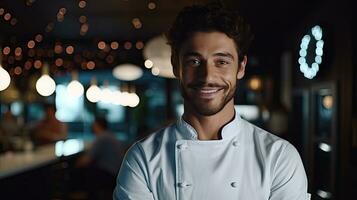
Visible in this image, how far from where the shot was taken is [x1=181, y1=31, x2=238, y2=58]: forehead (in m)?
1.43

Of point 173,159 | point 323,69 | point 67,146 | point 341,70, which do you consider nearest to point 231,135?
point 173,159

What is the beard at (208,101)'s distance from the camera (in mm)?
1425

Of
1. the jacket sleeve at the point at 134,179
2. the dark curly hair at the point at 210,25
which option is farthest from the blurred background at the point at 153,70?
the jacket sleeve at the point at 134,179

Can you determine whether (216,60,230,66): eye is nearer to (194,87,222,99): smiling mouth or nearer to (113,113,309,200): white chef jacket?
(194,87,222,99): smiling mouth

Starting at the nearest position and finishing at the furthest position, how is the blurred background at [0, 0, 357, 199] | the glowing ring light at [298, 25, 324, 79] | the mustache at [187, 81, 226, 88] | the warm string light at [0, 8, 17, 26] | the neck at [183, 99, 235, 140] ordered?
the mustache at [187, 81, 226, 88], the neck at [183, 99, 235, 140], the blurred background at [0, 0, 357, 199], the glowing ring light at [298, 25, 324, 79], the warm string light at [0, 8, 17, 26]

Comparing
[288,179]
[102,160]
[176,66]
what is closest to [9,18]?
[102,160]

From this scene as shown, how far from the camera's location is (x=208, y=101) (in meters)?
1.43

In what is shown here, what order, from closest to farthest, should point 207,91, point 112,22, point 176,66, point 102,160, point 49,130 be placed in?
1. point 207,91
2. point 176,66
3. point 102,160
4. point 112,22
5. point 49,130

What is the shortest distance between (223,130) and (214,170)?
0.44 ft

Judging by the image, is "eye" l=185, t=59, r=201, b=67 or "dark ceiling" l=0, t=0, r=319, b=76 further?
"dark ceiling" l=0, t=0, r=319, b=76

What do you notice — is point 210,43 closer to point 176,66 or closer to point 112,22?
point 176,66

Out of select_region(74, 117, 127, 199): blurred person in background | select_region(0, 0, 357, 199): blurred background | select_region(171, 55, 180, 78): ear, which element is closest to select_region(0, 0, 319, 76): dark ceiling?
select_region(0, 0, 357, 199): blurred background

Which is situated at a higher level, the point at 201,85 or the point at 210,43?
the point at 210,43

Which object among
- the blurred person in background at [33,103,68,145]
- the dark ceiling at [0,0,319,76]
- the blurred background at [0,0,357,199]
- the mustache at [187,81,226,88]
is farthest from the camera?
the blurred person in background at [33,103,68,145]
